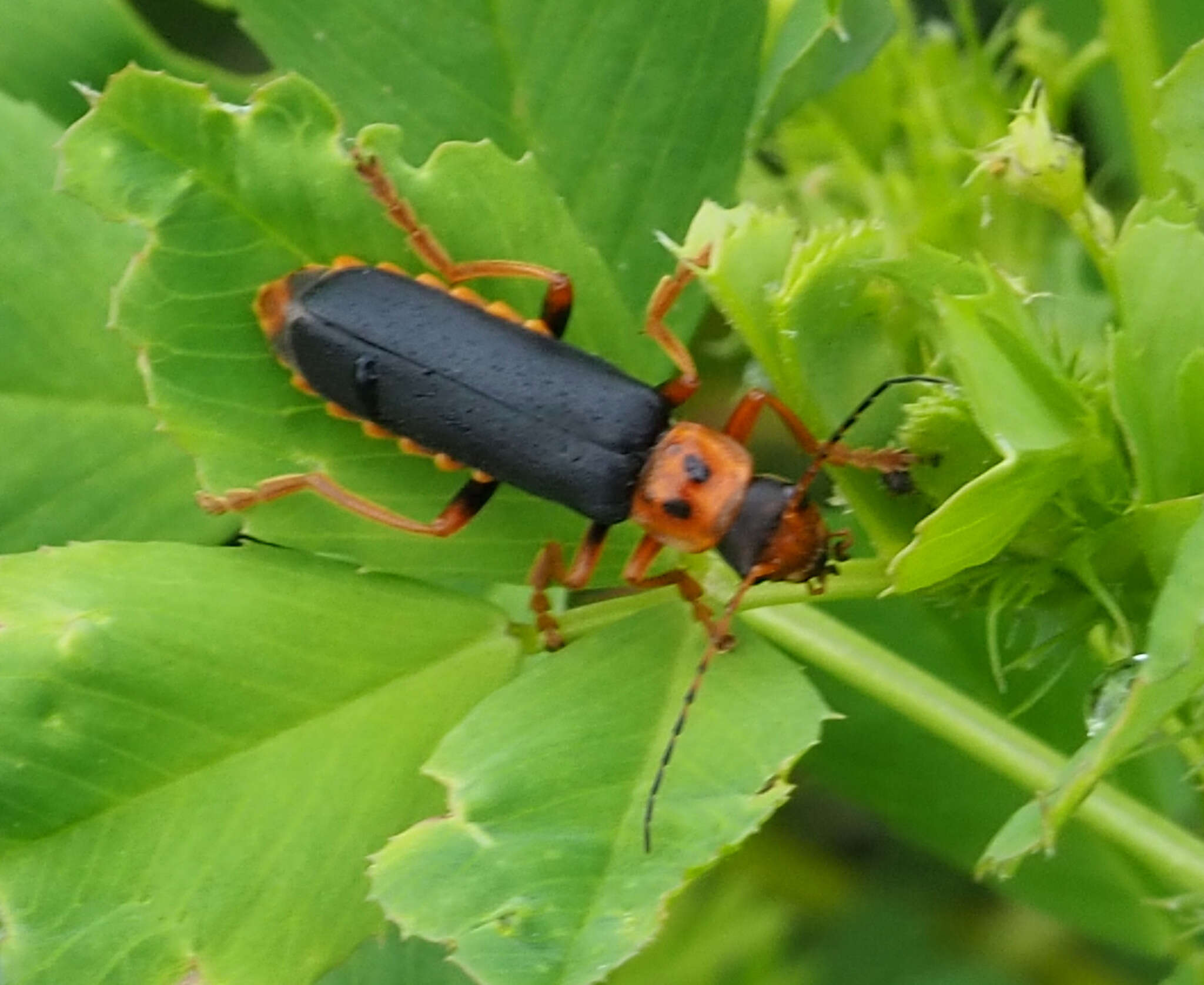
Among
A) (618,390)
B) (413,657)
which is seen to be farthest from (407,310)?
(413,657)

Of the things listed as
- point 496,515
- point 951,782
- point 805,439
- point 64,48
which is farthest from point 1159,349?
point 64,48

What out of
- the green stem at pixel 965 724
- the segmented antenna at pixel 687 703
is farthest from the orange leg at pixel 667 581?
the green stem at pixel 965 724

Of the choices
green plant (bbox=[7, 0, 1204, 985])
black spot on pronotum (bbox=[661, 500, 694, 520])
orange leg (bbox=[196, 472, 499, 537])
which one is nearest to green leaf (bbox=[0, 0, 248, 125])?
green plant (bbox=[7, 0, 1204, 985])

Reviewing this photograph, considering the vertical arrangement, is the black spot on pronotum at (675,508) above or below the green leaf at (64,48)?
below

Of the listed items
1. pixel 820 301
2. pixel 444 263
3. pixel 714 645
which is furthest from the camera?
pixel 444 263

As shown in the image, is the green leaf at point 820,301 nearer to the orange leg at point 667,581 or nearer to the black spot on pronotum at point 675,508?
the orange leg at point 667,581

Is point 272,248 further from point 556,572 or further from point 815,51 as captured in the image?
point 815,51
